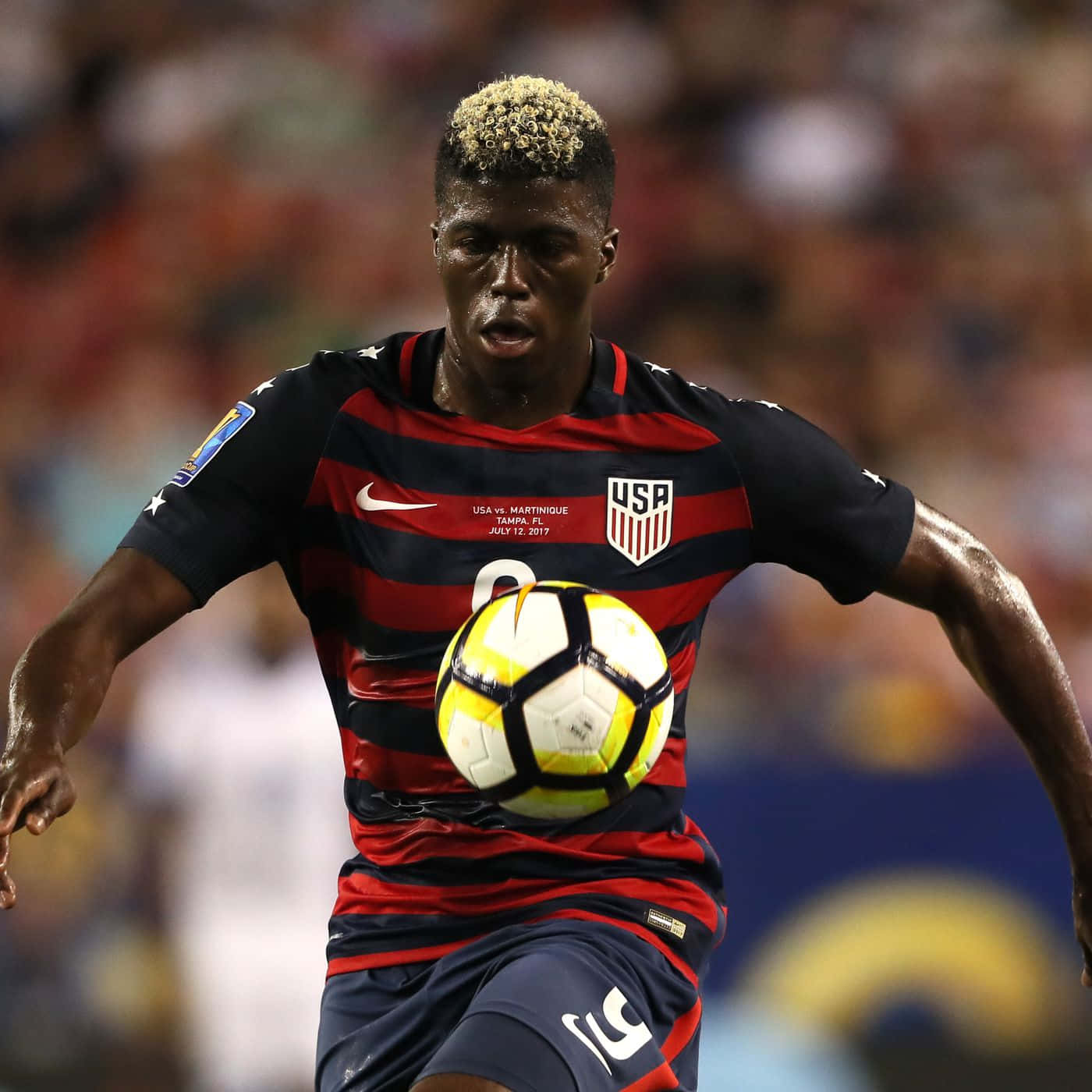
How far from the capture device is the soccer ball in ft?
9.20

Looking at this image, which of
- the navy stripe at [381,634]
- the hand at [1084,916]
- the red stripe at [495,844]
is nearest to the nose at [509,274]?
the navy stripe at [381,634]

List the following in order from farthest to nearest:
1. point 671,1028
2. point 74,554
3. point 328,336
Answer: point 328,336
point 74,554
point 671,1028

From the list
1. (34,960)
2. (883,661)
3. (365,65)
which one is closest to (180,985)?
(34,960)

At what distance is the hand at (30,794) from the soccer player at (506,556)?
0.66ft

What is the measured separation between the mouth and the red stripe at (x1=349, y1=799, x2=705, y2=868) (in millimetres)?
859

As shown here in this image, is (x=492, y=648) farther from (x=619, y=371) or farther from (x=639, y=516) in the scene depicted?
(x=619, y=371)

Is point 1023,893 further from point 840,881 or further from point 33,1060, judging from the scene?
point 33,1060

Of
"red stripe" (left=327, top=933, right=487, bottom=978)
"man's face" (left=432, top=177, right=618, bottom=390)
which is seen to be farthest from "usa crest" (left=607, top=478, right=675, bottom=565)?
"red stripe" (left=327, top=933, right=487, bottom=978)

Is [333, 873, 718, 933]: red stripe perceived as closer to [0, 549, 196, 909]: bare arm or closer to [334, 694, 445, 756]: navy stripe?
[334, 694, 445, 756]: navy stripe

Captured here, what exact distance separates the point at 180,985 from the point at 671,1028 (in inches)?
129

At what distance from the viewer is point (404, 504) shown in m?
3.29

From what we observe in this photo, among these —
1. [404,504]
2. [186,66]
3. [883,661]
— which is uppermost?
[186,66]

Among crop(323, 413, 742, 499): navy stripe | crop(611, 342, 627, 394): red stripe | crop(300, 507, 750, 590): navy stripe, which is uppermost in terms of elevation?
crop(611, 342, 627, 394): red stripe

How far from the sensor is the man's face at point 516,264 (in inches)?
126
